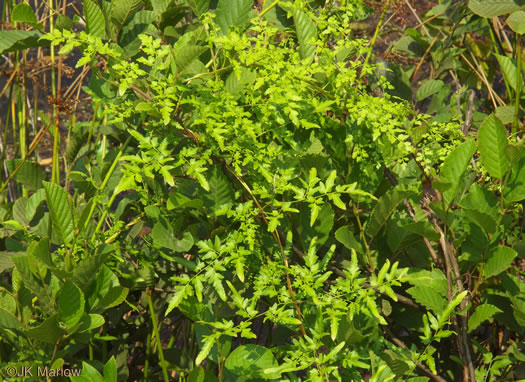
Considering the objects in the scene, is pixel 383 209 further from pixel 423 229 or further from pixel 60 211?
pixel 60 211

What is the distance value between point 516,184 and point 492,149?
0.24 ft

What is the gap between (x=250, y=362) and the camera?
99cm

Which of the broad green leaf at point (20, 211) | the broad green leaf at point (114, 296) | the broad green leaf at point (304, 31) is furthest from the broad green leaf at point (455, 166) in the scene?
the broad green leaf at point (20, 211)

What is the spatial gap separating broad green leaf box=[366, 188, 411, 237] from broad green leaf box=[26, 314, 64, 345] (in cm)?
53

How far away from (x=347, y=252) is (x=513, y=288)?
1.01 ft

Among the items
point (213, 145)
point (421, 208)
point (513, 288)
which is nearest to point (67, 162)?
point (213, 145)

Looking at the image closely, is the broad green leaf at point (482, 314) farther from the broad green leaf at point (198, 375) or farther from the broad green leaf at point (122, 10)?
the broad green leaf at point (122, 10)

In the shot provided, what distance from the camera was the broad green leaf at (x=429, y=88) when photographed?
1475 millimetres

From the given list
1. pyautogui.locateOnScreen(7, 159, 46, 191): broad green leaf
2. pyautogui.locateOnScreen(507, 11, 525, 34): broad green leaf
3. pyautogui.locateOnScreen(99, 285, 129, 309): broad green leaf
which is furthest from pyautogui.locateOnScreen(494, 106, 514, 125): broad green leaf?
pyautogui.locateOnScreen(7, 159, 46, 191): broad green leaf

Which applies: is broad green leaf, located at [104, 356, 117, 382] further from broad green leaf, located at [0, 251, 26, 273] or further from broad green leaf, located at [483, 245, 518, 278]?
broad green leaf, located at [483, 245, 518, 278]

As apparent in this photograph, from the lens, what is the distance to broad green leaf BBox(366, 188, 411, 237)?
1010 millimetres

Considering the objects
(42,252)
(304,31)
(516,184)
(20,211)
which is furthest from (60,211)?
(516,184)

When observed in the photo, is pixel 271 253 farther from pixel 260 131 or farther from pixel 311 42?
pixel 311 42

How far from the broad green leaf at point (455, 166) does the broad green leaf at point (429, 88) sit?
49 centimetres
